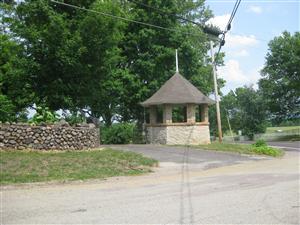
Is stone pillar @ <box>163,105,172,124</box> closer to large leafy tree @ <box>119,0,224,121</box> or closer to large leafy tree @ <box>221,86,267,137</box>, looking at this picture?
large leafy tree @ <box>119,0,224,121</box>

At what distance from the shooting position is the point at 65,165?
14867 mm

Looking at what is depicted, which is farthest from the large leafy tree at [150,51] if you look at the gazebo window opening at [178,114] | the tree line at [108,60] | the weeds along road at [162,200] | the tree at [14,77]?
the weeds along road at [162,200]

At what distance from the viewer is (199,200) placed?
990cm

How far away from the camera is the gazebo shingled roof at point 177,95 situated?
29000mm

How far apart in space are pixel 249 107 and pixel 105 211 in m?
57.2

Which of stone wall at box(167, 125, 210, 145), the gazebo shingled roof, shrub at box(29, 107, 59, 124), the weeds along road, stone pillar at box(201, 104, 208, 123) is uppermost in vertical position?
the gazebo shingled roof

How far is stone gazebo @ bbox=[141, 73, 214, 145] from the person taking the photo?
1130 inches

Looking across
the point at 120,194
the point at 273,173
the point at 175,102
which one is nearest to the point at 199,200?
the point at 120,194

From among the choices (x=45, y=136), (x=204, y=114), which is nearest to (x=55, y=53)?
(x=45, y=136)

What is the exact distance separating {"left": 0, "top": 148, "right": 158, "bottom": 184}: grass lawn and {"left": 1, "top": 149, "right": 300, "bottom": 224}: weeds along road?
0.71 m

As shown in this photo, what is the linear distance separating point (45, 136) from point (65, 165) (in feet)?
10.7

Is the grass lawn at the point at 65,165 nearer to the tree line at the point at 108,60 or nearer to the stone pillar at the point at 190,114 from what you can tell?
the tree line at the point at 108,60

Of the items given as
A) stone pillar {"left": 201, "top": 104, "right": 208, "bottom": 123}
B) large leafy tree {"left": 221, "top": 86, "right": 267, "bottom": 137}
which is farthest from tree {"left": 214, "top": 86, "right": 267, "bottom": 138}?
stone pillar {"left": 201, "top": 104, "right": 208, "bottom": 123}

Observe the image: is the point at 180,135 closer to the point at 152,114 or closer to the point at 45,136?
the point at 152,114
